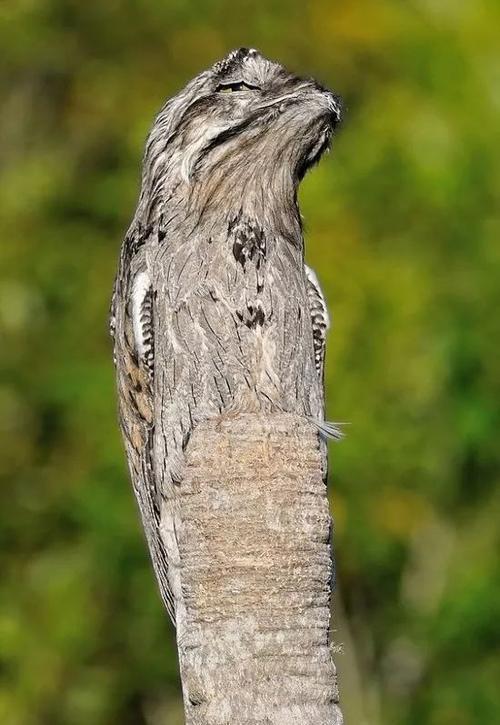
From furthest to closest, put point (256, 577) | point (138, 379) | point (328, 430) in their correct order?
1. point (138, 379)
2. point (328, 430)
3. point (256, 577)

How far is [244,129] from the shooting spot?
4648 millimetres

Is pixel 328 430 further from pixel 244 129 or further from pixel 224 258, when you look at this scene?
pixel 244 129

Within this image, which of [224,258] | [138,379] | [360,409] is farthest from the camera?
[360,409]

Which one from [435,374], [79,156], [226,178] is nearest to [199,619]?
[226,178]

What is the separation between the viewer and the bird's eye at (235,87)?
4676 mm

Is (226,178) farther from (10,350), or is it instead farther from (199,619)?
(10,350)

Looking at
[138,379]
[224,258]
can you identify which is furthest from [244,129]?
[138,379]

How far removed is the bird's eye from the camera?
4676mm

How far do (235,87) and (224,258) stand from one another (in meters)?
0.53

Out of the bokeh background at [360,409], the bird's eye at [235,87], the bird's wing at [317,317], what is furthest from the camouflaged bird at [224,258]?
the bokeh background at [360,409]

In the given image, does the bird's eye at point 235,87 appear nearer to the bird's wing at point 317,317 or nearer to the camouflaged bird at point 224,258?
the camouflaged bird at point 224,258

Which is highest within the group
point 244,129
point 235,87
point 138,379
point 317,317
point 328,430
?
point 235,87

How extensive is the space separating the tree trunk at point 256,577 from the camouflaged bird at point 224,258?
1.55 feet

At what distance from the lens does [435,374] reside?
9219 millimetres
